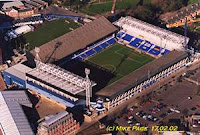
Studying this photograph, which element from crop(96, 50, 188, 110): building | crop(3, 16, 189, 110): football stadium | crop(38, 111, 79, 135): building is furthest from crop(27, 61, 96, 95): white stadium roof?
crop(38, 111, 79, 135): building

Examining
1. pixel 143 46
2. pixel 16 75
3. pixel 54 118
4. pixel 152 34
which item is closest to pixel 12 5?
pixel 16 75

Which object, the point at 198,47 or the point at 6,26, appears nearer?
the point at 198,47

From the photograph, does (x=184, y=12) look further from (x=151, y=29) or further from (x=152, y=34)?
(x=152, y=34)

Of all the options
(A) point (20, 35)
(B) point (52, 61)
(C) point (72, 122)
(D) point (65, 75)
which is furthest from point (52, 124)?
(A) point (20, 35)

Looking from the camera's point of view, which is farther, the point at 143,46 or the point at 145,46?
the point at 143,46

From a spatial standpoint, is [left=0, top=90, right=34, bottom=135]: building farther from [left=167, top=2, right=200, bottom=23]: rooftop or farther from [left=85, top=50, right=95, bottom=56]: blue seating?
[left=167, top=2, right=200, bottom=23]: rooftop

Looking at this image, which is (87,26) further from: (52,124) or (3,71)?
(52,124)

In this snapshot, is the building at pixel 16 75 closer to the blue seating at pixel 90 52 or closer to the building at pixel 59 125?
the building at pixel 59 125
